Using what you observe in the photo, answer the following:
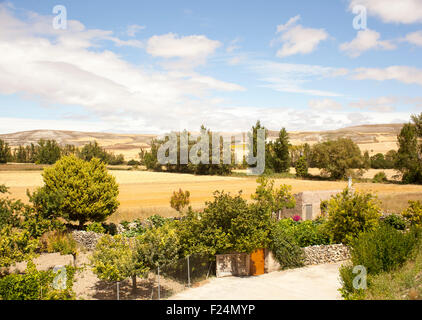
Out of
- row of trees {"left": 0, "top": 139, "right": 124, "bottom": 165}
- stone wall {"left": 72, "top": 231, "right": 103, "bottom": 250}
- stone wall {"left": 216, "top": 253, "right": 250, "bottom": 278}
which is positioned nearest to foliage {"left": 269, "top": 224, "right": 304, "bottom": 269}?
stone wall {"left": 216, "top": 253, "right": 250, "bottom": 278}

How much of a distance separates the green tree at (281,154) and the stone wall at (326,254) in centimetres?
6673

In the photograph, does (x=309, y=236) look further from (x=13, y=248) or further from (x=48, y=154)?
(x=48, y=154)

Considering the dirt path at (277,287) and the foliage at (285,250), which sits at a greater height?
the foliage at (285,250)

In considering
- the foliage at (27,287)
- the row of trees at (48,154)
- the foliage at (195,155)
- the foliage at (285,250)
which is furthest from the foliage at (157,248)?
the row of trees at (48,154)

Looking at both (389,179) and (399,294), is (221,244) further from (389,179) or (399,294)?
(389,179)

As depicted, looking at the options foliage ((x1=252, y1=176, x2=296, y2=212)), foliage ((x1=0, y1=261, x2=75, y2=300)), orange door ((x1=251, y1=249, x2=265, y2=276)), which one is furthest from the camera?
foliage ((x1=252, y1=176, x2=296, y2=212))

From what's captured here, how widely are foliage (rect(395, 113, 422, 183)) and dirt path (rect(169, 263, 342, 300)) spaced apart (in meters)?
62.2

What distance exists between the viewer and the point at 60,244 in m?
25.9

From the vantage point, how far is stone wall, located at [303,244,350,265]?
2475cm

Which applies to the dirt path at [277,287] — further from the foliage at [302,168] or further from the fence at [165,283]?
the foliage at [302,168]

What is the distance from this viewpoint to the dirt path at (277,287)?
17750 millimetres

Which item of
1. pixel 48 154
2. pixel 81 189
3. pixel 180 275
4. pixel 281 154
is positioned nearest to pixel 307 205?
pixel 180 275

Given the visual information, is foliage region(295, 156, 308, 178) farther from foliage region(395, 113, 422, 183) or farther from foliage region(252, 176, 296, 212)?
foliage region(252, 176, 296, 212)
